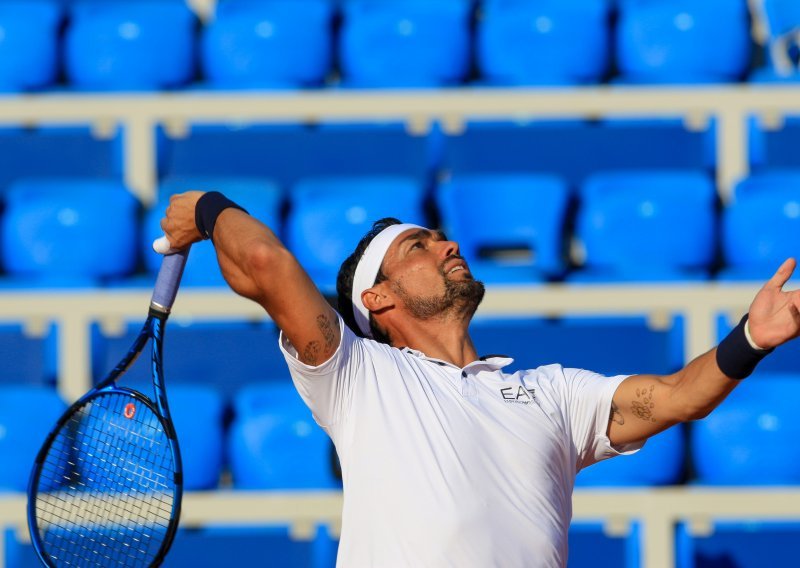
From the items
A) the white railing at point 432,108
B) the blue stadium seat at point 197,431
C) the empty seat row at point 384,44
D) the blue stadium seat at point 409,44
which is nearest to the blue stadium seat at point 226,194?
the white railing at point 432,108

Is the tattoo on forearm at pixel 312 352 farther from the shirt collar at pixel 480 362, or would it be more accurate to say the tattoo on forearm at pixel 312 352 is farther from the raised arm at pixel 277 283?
the shirt collar at pixel 480 362

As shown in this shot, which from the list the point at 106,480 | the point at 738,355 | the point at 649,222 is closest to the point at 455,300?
the point at 738,355

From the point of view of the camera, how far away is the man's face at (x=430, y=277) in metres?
2.98

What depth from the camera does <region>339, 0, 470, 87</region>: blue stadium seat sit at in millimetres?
5301

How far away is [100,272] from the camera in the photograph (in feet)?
15.9

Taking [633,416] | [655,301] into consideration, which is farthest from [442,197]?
[633,416]

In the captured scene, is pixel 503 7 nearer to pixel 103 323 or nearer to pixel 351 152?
pixel 351 152

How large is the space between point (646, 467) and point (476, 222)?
105 cm

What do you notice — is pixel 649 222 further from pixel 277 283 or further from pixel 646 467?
pixel 277 283

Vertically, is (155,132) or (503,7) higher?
(503,7)

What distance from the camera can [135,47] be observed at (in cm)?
538

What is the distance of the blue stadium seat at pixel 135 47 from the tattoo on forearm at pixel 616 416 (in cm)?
302

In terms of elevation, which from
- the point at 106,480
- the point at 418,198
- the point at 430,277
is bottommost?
the point at 106,480

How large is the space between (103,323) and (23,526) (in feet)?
2.27
